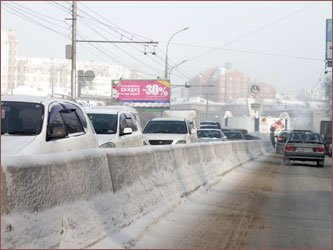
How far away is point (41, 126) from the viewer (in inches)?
307

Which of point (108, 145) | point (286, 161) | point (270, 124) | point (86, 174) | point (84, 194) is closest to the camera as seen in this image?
point (84, 194)

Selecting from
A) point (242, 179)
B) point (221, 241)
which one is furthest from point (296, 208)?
point (242, 179)

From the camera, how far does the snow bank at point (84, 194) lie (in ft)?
14.9

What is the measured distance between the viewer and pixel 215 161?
667 inches

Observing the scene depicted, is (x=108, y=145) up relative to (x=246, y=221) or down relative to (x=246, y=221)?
up

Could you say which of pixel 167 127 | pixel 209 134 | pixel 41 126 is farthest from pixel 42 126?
pixel 209 134

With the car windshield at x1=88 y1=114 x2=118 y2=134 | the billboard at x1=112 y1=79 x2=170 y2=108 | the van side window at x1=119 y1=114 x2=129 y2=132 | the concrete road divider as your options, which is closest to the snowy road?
the concrete road divider

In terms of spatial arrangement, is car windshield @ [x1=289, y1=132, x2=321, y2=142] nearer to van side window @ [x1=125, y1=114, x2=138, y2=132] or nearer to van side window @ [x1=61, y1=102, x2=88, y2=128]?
van side window @ [x1=125, y1=114, x2=138, y2=132]

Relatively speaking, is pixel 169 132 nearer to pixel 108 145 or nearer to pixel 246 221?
pixel 108 145

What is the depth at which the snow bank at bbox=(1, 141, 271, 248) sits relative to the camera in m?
4.55

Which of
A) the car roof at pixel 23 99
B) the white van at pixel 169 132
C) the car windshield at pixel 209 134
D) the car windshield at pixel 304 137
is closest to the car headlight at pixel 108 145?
the car roof at pixel 23 99

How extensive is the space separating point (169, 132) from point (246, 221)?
42.7 feet

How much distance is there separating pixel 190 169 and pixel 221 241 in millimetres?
5290

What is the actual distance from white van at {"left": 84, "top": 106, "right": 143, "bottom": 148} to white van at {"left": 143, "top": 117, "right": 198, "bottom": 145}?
5432 millimetres
